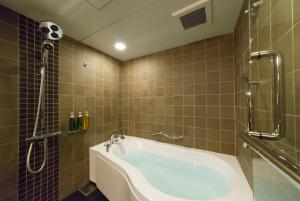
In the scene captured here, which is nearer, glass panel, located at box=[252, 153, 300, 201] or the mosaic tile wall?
glass panel, located at box=[252, 153, 300, 201]

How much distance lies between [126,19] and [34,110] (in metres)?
1.41

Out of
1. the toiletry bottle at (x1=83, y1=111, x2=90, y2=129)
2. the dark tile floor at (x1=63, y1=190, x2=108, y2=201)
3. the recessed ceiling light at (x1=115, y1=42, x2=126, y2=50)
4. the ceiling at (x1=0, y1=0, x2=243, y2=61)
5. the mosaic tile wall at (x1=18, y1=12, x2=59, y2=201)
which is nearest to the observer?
the ceiling at (x1=0, y1=0, x2=243, y2=61)

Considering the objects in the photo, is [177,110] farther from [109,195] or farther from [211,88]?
[109,195]

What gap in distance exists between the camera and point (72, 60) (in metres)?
1.74

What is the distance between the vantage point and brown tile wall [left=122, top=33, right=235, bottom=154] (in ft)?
5.53

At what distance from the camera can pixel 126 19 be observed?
1.37 meters

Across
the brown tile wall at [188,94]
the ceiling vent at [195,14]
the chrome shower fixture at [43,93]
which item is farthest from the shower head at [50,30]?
the brown tile wall at [188,94]

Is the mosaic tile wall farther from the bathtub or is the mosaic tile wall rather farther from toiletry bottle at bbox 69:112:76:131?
the bathtub

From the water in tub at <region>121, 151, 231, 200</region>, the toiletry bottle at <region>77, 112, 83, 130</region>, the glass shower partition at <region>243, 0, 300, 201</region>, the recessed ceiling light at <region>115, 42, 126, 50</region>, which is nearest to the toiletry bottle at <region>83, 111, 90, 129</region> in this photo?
the toiletry bottle at <region>77, 112, 83, 130</region>

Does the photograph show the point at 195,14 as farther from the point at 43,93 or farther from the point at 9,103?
the point at 9,103

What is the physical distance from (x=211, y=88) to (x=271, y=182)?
1.26 m

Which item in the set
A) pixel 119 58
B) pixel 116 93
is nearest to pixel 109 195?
pixel 116 93

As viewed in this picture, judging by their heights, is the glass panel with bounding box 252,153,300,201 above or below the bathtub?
above

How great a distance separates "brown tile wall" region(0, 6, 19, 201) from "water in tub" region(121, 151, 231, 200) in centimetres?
130
